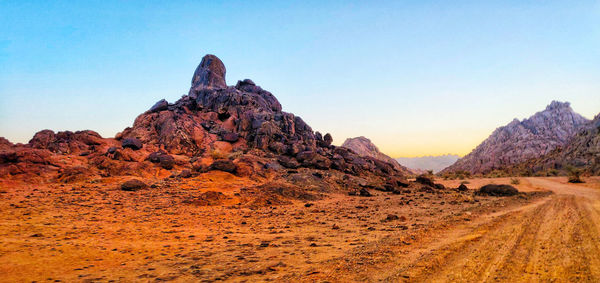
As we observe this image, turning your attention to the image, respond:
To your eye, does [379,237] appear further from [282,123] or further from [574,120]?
[574,120]

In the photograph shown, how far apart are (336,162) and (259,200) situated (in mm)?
15170

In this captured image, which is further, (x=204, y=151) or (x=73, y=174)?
(x=204, y=151)

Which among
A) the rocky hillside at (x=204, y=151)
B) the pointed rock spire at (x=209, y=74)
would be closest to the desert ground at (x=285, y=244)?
the rocky hillside at (x=204, y=151)

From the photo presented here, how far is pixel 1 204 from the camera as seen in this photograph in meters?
12.2

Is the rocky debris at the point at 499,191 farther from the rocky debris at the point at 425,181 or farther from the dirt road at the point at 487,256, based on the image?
the dirt road at the point at 487,256

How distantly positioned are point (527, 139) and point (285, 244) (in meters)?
94.7

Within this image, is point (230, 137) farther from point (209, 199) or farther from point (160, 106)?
point (209, 199)

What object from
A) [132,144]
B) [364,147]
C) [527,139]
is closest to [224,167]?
[132,144]

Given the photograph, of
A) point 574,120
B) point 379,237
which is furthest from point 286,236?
point 574,120

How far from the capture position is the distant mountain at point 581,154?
41.9 m

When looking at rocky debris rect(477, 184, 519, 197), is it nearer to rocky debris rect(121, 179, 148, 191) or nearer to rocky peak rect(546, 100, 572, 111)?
rocky debris rect(121, 179, 148, 191)

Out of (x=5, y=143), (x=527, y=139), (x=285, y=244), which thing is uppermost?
(x=5, y=143)

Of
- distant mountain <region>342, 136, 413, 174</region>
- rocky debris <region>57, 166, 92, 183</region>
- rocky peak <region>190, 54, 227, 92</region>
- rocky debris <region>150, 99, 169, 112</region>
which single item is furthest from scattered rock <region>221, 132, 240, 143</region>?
distant mountain <region>342, 136, 413, 174</region>

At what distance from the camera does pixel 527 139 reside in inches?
3059
